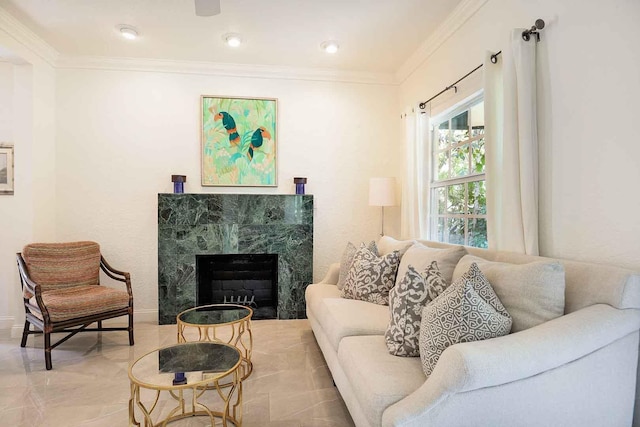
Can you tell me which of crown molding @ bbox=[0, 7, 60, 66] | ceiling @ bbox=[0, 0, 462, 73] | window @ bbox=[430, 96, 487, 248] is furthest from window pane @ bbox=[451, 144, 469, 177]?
crown molding @ bbox=[0, 7, 60, 66]

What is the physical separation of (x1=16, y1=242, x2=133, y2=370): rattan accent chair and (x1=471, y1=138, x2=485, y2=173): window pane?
3164mm

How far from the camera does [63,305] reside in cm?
282

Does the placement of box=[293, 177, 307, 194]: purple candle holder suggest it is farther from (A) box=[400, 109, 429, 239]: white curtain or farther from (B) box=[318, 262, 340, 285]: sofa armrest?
(A) box=[400, 109, 429, 239]: white curtain

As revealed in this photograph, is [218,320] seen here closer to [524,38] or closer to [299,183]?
[299,183]

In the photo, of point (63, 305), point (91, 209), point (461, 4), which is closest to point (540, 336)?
point (461, 4)

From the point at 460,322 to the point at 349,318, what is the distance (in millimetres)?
880

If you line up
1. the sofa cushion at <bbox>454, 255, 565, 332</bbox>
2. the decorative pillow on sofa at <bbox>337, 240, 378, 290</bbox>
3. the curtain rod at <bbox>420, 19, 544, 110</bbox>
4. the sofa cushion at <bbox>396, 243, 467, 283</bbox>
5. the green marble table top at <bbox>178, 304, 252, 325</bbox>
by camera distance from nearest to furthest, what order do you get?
the sofa cushion at <bbox>454, 255, 565, 332</bbox> < the curtain rod at <bbox>420, 19, 544, 110</bbox> < the sofa cushion at <bbox>396, 243, 467, 283</bbox> < the green marble table top at <bbox>178, 304, 252, 325</bbox> < the decorative pillow on sofa at <bbox>337, 240, 378, 290</bbox>

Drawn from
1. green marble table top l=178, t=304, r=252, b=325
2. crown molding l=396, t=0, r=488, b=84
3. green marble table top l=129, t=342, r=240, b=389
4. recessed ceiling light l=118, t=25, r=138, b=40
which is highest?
recessed ceiling light l=118, t=25, r=138, b=40

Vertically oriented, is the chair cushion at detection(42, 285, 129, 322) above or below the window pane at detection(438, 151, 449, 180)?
below

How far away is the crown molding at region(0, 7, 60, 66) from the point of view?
2930mm

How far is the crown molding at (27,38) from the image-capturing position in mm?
2930

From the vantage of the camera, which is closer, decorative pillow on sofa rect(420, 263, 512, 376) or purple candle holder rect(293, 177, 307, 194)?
decorative pillow on sofa rect(420, 263, 512, 376)

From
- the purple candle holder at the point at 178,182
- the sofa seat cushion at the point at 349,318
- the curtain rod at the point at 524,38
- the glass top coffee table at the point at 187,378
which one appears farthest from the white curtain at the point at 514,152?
the purple candle holder at the point at 178,182

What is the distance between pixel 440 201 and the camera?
11.3 ft
